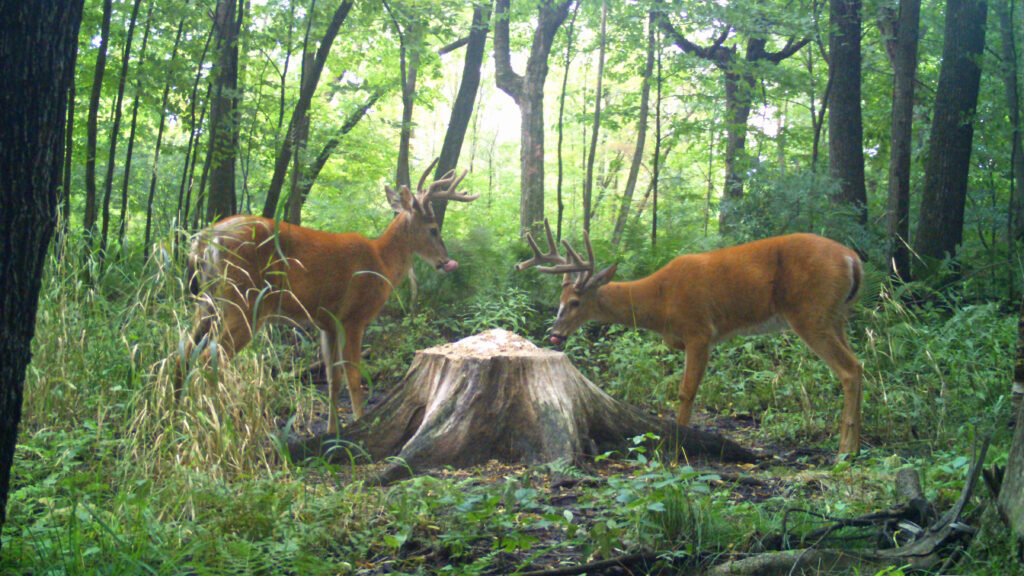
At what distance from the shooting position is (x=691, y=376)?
6.63m

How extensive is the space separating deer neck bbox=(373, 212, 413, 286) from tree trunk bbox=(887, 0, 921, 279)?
553 centimetres

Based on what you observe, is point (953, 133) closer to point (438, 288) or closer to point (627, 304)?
point (627, 304)

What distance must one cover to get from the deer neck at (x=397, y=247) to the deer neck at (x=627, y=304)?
188 centimetres

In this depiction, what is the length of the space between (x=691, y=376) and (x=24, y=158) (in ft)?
17.2

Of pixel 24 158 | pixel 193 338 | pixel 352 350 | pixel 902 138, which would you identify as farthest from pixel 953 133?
pixel 24 158

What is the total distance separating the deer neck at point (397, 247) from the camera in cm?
743

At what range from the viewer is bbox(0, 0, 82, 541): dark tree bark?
2.42 meters

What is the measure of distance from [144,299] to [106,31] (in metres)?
3.52

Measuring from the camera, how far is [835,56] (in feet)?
37.0

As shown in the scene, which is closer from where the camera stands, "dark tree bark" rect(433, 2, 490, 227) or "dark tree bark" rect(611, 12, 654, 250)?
"dark tree bark" rect(433, 2, 490, 227)

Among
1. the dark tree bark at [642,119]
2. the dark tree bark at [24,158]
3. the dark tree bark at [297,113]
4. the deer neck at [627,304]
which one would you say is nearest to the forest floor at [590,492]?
the deer neck at [627,304]

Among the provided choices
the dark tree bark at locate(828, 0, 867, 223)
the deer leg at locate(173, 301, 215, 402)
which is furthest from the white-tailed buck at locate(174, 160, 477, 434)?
the dark tree bark at locate(828, 0, 867, 223)

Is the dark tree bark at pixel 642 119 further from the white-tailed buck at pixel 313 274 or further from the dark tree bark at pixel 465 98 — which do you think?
the white-tailed buck at pixel 313 274

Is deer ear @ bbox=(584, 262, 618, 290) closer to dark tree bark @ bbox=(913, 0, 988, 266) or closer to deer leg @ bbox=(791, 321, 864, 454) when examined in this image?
deer leg @ bbox=(791, 321, 864, 454)
